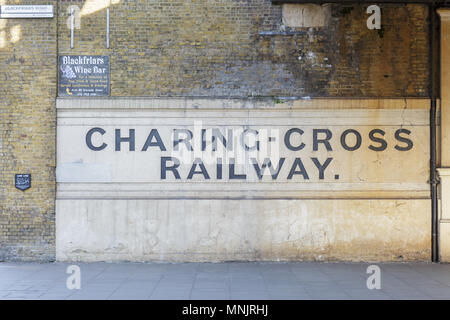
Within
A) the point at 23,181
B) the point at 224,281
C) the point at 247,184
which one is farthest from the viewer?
the point at 247,184

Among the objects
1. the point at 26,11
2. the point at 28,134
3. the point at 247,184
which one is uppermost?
the point at 26,11

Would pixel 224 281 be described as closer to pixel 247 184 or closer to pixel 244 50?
pixel 247 184

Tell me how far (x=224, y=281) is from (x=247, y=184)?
8.02ft

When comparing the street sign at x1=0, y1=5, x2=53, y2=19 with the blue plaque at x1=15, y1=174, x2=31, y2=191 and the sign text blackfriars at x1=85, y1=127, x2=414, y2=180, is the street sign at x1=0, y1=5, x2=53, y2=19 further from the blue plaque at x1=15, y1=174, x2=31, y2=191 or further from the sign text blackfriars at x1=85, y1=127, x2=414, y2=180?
the blue plaque at x1=15, y1=174, x2=31, y2=191

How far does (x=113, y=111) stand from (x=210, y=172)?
2.60 metres

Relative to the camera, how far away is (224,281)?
7816mm

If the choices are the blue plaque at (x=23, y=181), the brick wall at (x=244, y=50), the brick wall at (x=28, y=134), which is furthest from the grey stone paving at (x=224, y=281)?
the brick wall at (x=244, y=50)

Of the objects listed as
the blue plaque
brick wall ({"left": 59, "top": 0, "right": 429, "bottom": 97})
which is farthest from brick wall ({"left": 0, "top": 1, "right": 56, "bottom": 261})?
brick wall ({"left": 59, "top": 0, "right": 429, "bottom": 97})

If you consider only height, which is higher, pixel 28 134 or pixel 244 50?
pixel 244 50

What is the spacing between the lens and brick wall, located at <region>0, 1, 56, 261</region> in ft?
30.6

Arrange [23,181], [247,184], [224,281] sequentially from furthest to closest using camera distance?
[247,184] < [23,181] < [224,281]

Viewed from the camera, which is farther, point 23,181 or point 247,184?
point 247,184

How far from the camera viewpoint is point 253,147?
949 cm

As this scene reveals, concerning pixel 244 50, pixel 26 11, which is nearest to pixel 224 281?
pixel 244 50
